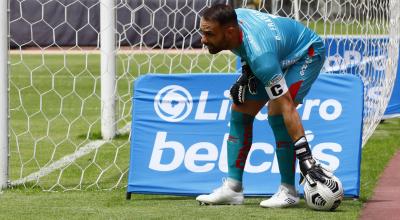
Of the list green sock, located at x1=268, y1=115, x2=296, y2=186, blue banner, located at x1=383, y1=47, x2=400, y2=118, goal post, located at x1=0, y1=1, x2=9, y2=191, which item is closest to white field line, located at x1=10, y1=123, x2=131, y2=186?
goal post, located at x1=0, y1=1, x2=9, y2=191

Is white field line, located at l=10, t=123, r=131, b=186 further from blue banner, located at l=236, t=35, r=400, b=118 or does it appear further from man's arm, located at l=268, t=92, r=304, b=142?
man's arm, located at l=268, t=92, r=304, b=142

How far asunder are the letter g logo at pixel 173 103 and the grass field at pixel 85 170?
1.96 feet

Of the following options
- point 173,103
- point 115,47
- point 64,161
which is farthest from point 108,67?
point 173,103

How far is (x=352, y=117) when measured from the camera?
27.9 ft

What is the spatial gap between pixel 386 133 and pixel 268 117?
519 cm

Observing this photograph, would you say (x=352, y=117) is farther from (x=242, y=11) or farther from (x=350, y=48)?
(x=350, y=48)

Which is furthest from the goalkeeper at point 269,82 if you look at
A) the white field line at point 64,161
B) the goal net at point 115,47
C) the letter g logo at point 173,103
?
the white field line at point 64,161

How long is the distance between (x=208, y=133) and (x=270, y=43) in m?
1.33

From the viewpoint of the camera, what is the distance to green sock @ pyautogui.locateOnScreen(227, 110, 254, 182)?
801cm

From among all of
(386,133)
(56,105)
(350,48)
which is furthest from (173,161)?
(56,105)

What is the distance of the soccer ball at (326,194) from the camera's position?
765 centimetres

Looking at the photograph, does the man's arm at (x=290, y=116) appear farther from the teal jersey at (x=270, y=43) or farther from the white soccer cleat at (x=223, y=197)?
the white soccer cleat at (x=223, y=197)

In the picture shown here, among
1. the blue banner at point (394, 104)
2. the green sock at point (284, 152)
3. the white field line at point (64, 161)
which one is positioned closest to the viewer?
the green sock at point (284, 152)

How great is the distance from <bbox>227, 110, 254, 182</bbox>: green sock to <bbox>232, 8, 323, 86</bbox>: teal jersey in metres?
0.48
